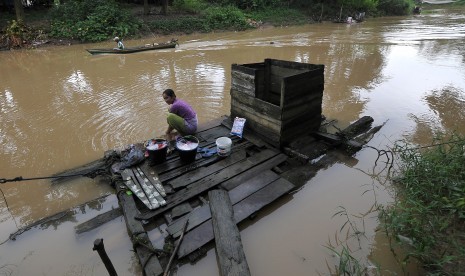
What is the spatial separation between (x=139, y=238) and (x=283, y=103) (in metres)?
2.89

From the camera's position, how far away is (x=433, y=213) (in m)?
3.32

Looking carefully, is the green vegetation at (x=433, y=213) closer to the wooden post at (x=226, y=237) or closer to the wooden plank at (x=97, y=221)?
the wooden post at (x=226, y=237)

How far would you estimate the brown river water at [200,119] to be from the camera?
3291 millimetres

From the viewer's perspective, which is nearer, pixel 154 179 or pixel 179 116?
pixel 154 179

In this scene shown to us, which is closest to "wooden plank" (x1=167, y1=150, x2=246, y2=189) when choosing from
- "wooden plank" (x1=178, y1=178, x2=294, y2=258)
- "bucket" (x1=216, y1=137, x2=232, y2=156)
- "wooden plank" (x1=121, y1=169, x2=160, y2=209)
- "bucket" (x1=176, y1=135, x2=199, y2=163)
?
"bucket" (x1=216, y1=137, x2=232, y2=156)

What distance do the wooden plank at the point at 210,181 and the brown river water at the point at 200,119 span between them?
0.57m

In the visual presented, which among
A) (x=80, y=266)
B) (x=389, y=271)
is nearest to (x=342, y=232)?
(x=389, y=271)

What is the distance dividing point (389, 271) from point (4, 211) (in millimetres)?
5097

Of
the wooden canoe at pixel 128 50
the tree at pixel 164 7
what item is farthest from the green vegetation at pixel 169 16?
the wooden canoe at pixel 128 50

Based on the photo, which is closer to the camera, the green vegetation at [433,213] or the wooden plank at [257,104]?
the green vegetation at [433,213]

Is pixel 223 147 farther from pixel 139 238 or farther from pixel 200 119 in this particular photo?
pixel 200 119

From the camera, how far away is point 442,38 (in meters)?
17.7

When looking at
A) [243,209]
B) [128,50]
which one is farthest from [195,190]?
[128,50]

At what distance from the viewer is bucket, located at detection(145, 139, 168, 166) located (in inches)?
176
